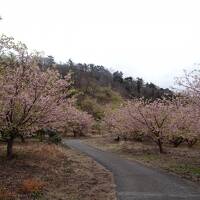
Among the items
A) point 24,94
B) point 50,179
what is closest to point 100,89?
point 24,94

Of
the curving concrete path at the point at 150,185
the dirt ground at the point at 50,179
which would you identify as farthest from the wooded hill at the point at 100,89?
the curving concrete path at the point at 150,185

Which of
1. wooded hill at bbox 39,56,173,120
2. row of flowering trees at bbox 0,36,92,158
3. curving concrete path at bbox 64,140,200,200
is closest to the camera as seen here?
A: curving concrete path at bbox 64,140,200,200

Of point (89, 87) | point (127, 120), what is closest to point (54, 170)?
point (127, 120)

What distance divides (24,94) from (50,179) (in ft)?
16.3

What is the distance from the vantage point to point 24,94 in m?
20.0

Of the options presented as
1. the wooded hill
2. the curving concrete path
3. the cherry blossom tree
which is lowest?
the curving concrete path

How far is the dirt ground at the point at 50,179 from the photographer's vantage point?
14070 mm

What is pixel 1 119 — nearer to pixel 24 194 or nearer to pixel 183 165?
pixel 24 194

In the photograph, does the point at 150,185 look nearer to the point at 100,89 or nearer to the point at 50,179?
the point at 50,179

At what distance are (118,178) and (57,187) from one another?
3754mm

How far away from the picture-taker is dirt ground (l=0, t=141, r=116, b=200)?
1407 centimetres

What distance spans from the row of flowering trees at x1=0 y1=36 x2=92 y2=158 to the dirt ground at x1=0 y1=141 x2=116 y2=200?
76.3 inches

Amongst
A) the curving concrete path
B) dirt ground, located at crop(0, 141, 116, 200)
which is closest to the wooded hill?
dirt ground, located at crop(0, 141, 116, 200)

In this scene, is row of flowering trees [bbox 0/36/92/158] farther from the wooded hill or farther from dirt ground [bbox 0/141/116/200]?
the wooded hill
